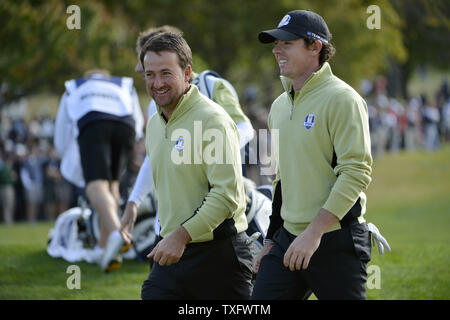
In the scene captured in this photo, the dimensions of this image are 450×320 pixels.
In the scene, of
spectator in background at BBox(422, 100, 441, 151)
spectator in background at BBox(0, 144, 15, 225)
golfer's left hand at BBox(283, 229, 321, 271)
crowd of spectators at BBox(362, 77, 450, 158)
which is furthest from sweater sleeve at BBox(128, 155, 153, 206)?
spectator in background at BBox(422, 100, 441, 151)

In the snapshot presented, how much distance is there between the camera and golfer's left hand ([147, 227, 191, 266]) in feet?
13.8

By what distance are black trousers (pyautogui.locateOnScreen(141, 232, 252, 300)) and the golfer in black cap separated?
21 centimetres

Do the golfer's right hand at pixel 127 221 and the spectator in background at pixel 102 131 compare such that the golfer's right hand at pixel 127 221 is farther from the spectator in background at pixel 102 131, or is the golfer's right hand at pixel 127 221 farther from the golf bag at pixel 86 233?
the golf bag at pixel 86 233

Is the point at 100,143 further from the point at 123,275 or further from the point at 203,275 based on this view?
the point at 203,275

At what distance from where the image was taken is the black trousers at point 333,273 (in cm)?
405

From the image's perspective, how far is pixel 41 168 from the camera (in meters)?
21.4

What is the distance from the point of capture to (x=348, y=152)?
3.98 m

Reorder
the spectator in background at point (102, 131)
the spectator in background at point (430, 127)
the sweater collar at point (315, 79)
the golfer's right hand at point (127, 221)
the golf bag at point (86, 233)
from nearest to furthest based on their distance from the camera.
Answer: the sweater collar at point (315, 79) → the golfer's right hand at point (127, 221) → the spectator in background at point (102, 131) → the golf bag at point (86, 233) → the spectator in background at point (430, 127)

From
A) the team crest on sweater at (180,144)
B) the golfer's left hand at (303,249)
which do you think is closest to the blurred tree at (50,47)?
the team crest on sweater at (180,144)

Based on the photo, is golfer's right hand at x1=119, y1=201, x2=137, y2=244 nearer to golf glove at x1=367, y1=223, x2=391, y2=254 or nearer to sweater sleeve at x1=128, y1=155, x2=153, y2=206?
sweater sleeve at x1=128, y1=155, x2=153, y2=206

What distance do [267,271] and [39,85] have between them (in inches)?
839

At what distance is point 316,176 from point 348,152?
0.27 meters
